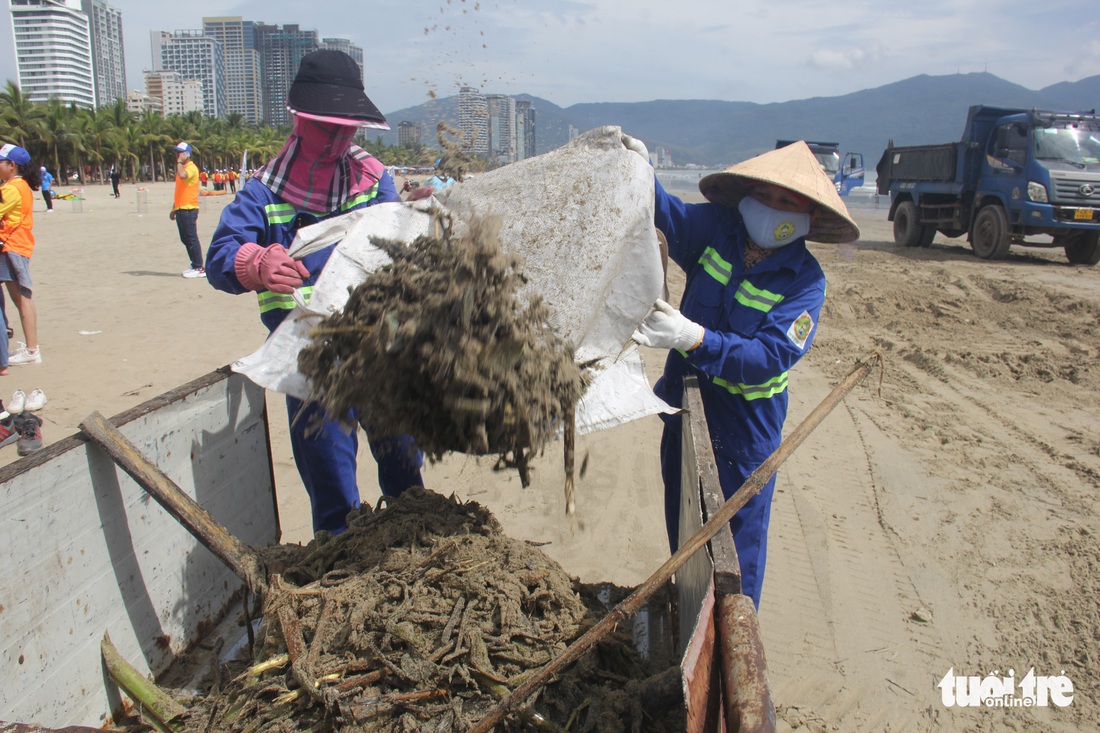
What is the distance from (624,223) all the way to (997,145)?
1262cm

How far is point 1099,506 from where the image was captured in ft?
13.5

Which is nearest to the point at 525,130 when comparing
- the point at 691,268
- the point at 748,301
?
the point at 691,268

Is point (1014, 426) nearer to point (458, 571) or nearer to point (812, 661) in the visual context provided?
point (812, 661)

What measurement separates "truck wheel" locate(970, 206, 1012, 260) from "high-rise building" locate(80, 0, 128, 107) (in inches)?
7024

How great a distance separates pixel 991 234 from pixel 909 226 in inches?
81.6

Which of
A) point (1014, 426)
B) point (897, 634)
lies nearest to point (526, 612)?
point (897, 634)

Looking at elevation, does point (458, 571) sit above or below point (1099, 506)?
above

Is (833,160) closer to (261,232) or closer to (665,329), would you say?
(665,329)

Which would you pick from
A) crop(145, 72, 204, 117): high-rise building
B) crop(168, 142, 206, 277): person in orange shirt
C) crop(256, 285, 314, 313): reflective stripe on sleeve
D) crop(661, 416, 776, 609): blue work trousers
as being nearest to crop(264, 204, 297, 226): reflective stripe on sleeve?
crop(256, 285, 314, 313): reflective stripe on sleeve

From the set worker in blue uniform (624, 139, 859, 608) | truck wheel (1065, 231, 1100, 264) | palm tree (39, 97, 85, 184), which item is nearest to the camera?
worker in blue uniform (624, 139, 859, 608)

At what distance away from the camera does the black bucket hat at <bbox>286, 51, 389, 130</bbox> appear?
8.25ft

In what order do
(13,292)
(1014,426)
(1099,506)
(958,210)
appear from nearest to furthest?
(1099,506), (1014,426), (13,292), (958,210)

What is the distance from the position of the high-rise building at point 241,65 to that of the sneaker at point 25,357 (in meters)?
2.86

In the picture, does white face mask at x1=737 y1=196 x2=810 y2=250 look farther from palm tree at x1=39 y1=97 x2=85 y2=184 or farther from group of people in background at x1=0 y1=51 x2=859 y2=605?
palm tree at x1=39 y1=97 x2=85 y2=184
